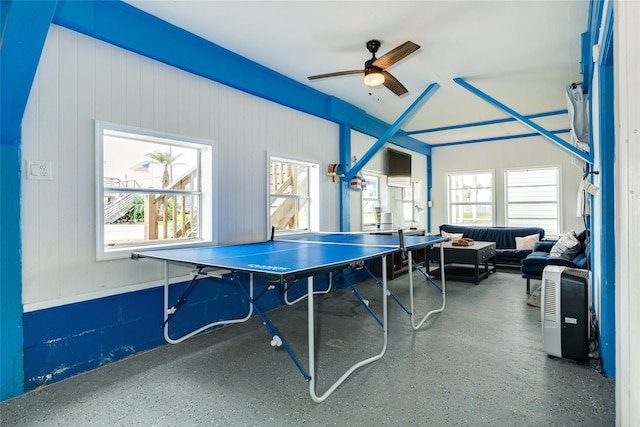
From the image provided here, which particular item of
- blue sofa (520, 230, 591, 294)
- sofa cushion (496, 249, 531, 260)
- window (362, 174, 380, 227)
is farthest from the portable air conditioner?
sofa cushion (496, 249, 531, 260)

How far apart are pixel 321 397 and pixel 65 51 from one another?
2900 mm

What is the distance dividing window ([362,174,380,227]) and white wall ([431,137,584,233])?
246 centimetres

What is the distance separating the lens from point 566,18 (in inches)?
111

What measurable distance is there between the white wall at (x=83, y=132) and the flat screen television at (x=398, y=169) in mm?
3735

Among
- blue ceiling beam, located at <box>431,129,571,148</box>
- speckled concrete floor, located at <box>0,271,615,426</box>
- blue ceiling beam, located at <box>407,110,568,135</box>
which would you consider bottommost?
speckled concrete floor, located at <box>0,271,615,426</box>

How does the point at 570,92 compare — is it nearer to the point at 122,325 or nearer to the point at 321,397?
the point at 321,397

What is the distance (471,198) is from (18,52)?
25.9 feet

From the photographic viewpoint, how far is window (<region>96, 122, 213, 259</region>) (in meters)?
2.65

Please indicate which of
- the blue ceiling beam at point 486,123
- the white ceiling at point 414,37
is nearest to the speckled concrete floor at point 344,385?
the white ceiling at point 414,37

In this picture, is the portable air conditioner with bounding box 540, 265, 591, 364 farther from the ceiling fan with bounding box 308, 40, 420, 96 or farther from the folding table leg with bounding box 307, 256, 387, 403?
the ceiling fan with bounding box 308, 40, 420, 96

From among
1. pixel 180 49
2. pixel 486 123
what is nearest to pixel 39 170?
pixel 180 49

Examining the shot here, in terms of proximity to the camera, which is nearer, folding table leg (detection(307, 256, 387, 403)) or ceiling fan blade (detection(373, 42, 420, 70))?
folding table leg (detection(307, 256, 387, 403))

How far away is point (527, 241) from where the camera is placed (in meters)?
6.25

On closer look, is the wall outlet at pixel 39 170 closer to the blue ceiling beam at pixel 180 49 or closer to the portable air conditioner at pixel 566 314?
the blue ceiling beam at pixel 180 49
